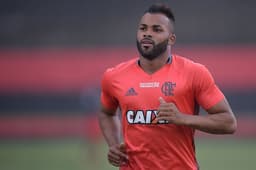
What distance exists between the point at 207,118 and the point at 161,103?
0.32m

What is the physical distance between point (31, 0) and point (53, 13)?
745mm

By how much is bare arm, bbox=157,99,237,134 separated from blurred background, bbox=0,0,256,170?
268 inches

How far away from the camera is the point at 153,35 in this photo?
5.57 metres

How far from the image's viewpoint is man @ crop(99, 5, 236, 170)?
541 cm

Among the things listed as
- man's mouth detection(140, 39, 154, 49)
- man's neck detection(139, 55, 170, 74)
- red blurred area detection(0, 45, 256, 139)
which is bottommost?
red blurred area detection(0, 45, 256, 139)

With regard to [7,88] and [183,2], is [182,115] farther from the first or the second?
[183,2]

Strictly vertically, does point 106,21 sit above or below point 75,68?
above

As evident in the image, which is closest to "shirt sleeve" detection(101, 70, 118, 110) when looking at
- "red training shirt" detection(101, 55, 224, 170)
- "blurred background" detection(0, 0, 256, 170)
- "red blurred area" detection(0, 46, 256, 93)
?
"red training shirt" detection(101, 55, 224, 170)

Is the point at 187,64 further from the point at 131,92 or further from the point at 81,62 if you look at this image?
the point at 81,62

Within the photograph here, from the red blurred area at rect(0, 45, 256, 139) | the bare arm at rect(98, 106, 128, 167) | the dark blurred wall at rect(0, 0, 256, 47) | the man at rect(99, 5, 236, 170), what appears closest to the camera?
the man at rect(99, 5, 236, 170)

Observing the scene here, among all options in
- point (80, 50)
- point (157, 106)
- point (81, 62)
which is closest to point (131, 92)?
point (157, 106)

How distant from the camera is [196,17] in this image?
2122cm

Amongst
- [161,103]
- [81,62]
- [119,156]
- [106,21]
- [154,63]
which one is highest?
[154,63]

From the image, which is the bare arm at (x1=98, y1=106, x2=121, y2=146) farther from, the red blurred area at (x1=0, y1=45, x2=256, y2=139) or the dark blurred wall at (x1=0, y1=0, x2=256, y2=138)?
the red blurred area at (x1=0, y1=45, x2=256, y2=139)
